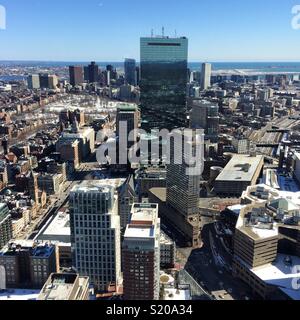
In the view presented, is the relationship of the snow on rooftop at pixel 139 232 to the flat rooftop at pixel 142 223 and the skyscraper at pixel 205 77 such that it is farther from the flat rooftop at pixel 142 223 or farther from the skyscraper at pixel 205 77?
the skyscraper at pixel 205 77

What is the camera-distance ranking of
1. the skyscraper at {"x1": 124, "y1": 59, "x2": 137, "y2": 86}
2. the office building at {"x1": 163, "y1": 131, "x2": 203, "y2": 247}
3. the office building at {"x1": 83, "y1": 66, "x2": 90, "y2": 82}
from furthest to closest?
the office building at {"x1": 83, "y1": 66, "x2": 90, "y2": 82}, the skyscraper at {"x1": 124, "y1": 59, "x2": 137, "y2": 86}, the office building at {"x1": 163, "y1": 131, "x2": 203, "y2": 247}

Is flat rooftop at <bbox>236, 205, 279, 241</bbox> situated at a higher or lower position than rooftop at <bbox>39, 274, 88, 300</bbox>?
lower

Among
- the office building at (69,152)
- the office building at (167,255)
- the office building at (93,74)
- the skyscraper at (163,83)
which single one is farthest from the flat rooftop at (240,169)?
the office building at (93,74)

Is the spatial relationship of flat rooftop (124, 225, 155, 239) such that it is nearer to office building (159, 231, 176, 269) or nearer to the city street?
the city street

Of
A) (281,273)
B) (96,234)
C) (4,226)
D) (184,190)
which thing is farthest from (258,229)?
(4,226)

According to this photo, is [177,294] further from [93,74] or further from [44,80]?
[93,74]

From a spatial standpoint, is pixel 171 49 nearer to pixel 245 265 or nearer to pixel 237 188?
pixel 237 188

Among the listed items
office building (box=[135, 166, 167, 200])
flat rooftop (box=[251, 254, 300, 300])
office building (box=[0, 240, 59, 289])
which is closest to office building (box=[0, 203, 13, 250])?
office building (box=[0, 240, 59, 289])
